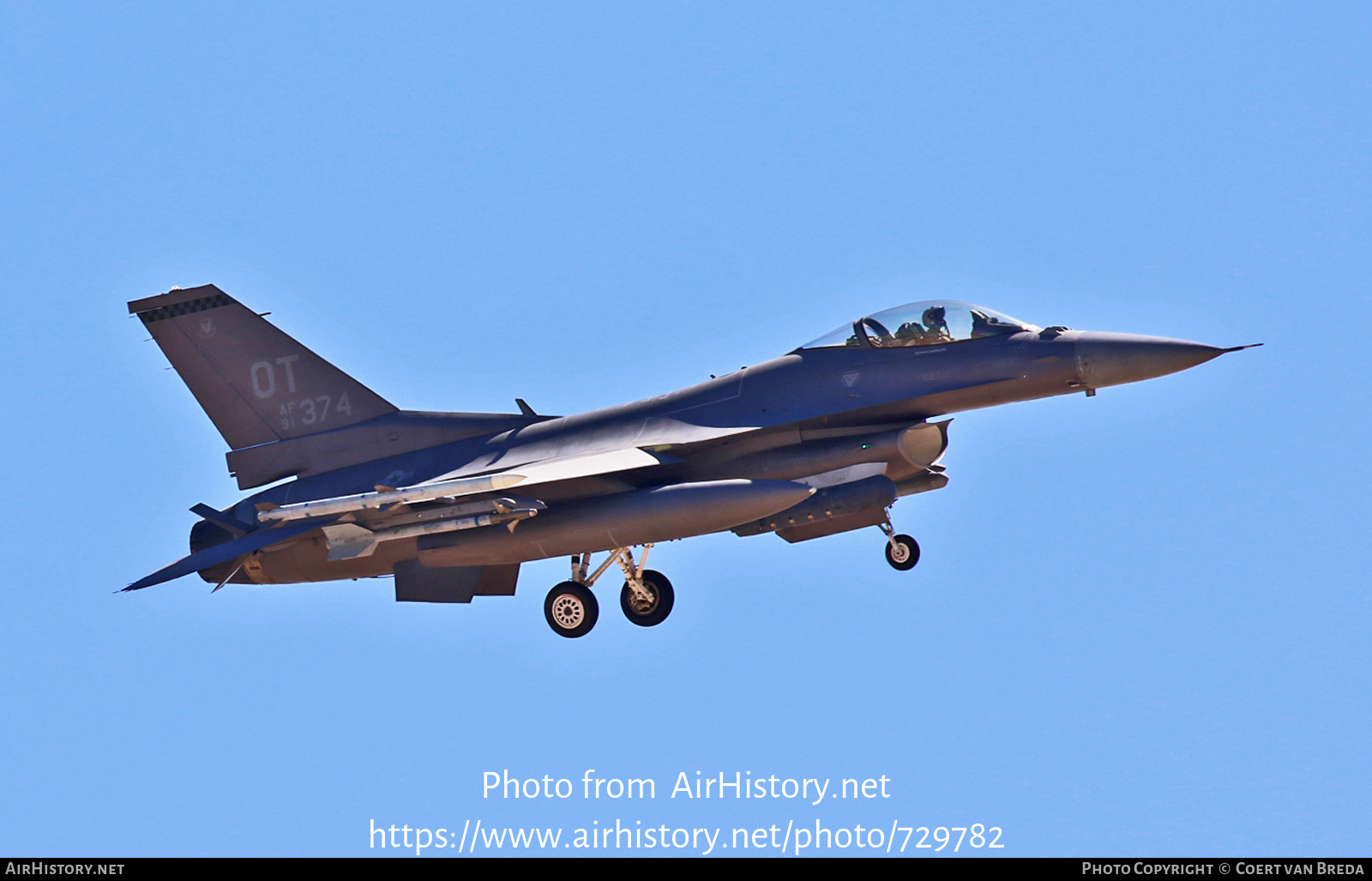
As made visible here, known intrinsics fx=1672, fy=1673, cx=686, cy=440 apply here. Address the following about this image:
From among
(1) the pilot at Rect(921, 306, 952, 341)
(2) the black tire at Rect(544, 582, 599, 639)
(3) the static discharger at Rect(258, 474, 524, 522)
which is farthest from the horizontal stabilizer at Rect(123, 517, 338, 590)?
(1) the pilot at Rect(921, 306, 952, 341)

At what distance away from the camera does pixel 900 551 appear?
66.0ft

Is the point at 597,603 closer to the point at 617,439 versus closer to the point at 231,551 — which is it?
the point at 617,439

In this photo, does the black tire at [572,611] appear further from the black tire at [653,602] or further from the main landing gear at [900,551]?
the main landing gear at [900,551]

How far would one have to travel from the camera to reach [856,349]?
18359 millimetres

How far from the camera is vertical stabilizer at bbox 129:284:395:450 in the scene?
66.3 feet

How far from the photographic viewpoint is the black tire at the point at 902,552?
65.8ft

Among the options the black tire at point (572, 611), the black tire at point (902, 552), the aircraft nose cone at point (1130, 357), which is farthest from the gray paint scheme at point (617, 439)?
the black tire at point (902, 552)

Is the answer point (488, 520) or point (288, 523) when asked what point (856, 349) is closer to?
point (488, 520)

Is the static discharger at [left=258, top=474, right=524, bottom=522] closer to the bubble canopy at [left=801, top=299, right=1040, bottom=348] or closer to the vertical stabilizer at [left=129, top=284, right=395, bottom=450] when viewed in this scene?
the vertical stabilizer at [left=129, top=284, right=395, bottom=450]

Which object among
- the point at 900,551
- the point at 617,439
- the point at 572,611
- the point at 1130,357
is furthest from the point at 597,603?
the point at 1130,357

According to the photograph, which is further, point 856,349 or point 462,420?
point 462,420

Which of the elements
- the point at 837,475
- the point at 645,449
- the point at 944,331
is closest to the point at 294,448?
the point at 645,449

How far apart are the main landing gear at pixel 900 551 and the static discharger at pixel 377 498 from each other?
4.92m

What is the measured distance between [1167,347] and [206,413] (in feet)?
37.0
